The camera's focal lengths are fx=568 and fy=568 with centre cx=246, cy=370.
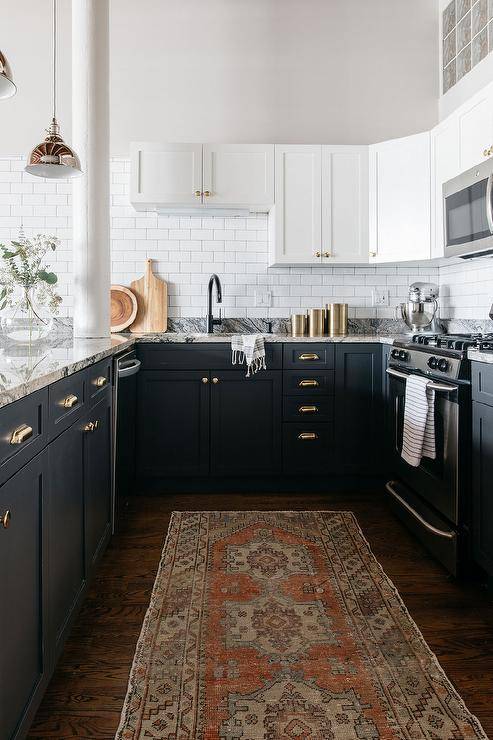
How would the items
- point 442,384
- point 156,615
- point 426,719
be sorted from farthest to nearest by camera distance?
point 442,384
point 156,615
point 426,719

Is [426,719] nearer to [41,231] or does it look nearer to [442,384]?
[442,384]

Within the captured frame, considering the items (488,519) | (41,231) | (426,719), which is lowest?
(426,719)

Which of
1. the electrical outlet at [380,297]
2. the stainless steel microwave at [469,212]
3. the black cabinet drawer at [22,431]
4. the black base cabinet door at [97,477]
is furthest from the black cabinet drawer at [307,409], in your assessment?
the black cabinet drawer at [22,431]

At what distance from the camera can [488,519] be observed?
7.00 feet

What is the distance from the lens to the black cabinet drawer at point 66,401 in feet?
5.07

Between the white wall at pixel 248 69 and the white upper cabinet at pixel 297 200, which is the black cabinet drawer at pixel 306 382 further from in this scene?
the white wall at pixel 248 69

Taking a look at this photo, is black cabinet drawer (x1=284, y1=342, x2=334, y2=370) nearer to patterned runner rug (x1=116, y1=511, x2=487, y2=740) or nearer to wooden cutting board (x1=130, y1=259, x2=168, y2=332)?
wooden cutting board (x1=130, y1=259, x2=168, y2=332)

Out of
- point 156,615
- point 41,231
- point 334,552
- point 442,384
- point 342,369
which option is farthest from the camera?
point 41,231

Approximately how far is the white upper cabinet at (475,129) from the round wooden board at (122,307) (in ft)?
7.44

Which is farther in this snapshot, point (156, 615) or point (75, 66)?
point (75, 66)

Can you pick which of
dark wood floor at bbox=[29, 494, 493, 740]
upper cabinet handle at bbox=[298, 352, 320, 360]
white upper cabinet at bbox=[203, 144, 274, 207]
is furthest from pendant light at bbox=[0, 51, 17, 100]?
upper cabinet handle at bbox=[298, 352, 320, 360]

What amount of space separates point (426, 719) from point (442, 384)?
4.32ft

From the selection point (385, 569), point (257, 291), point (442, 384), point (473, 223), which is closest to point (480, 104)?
point (473, 223)

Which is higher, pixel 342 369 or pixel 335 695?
pixel 342 369
